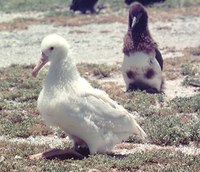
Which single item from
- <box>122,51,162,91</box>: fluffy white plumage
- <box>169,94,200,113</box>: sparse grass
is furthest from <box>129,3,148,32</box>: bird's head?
<box>169,94,200,113</box>: sparse grass

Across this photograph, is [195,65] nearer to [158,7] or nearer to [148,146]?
[148,146]

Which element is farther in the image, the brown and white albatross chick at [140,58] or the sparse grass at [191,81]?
the sparse grass at [191,81]

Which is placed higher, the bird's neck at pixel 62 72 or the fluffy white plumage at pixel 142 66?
the bird's neck at pixel 62 72

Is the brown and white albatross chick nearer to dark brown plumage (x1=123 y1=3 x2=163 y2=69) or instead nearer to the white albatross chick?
dark brown plumage (x1=123 y1=3 x2=163 y2=69)

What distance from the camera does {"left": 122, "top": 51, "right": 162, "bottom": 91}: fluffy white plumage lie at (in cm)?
929

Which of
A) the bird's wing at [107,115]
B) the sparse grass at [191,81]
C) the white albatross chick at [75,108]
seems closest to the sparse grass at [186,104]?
the sparse grass at [191,81]

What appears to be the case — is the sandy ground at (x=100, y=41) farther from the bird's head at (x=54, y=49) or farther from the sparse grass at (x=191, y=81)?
the bird's head at (x=54, y=49)

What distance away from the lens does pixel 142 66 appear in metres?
9.31

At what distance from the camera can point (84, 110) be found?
5.34 meters

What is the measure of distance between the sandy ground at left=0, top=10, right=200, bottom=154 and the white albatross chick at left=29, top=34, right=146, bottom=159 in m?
4.11

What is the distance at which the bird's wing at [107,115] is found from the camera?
17.9ft

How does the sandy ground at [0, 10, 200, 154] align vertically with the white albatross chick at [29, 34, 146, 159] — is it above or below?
below

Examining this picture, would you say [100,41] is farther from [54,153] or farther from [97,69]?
[54,153]

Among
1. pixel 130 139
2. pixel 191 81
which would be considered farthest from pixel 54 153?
pixel 191 81
